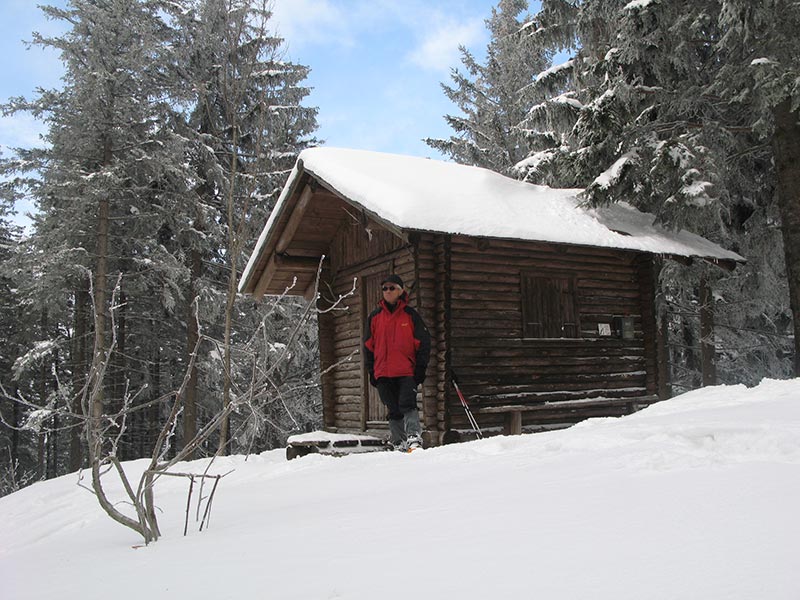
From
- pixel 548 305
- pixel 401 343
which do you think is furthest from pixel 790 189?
pixel 401 343

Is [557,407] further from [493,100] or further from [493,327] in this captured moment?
[493,100]

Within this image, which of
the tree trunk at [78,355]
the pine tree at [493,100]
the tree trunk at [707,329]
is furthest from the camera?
the pine tree at [493,100]

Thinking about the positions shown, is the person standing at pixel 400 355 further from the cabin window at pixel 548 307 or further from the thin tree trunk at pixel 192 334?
A: the thin tree trunk at pixel 192 334

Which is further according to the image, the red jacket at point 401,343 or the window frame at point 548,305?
the window frame at point 548,305

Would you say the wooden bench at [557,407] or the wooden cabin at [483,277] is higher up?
the wooden cabin at [483,277]

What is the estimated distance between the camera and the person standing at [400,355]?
748 cm

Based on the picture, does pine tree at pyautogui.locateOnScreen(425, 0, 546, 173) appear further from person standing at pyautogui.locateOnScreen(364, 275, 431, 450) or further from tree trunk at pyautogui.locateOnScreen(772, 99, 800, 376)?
person standing at pyautogui.locateOnScreen(364, 275, 431, 450)

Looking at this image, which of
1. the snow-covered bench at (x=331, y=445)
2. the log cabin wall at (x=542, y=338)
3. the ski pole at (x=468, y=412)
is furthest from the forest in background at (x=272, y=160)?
the ski pole at (x=468, y=412)

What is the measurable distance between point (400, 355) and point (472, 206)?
11.2 ft

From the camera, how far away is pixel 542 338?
10945mm

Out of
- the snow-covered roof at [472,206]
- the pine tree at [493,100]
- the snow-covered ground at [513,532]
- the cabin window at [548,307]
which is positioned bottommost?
the snow-covered ground at [513,532]

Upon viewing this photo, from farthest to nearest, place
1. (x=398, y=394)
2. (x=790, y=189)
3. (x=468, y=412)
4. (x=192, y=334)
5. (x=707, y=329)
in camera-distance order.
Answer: (x=192, y=334) → (x=707, y=329) → (x=790, y=189) → (x=468, y=412) → (x=398, y=394)

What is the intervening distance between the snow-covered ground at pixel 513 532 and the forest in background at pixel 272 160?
4.57 m

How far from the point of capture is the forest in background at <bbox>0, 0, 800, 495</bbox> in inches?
446
